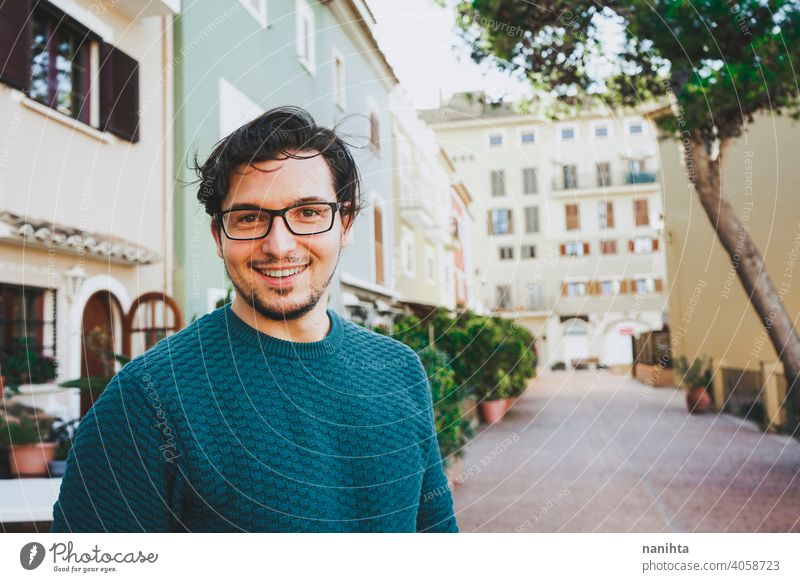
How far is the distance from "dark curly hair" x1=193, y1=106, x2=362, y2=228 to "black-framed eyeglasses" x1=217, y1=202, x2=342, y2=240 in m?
0.03

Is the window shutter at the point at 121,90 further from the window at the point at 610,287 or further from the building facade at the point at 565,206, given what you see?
the window at the point at 610,287

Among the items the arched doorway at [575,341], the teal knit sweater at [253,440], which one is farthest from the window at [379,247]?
the teal knit sweater at [253,440]

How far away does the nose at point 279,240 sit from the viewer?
1.00 meters

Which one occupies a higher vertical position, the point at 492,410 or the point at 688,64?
the point at 688,64

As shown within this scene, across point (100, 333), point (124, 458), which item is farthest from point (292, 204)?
point (100, 333)

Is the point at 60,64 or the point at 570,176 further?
the point at 60,64

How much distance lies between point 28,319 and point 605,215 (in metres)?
1.68

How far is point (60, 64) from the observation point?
6.32 feet

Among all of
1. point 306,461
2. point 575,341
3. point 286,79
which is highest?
point 286,79

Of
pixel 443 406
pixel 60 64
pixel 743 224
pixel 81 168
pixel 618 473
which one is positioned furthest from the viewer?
pixel 618 473

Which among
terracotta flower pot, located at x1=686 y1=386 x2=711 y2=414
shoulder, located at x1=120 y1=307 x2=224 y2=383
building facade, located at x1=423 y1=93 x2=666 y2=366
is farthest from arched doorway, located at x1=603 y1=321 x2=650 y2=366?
terracotta flower pot, located at x1=686 y1=386 x2=711 y2=414

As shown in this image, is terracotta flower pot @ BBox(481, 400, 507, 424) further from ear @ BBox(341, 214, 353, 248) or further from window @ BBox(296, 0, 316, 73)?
ear @ BBox(341, 214, 353, 248)

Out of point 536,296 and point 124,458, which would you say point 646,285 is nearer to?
point 536,296
